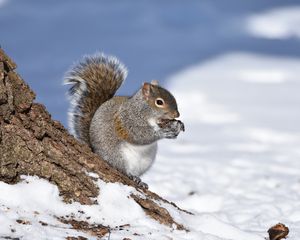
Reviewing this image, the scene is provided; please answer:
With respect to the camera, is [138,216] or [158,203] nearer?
[138,216]

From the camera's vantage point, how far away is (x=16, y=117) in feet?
11.3

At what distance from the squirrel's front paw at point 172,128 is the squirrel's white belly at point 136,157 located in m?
0.19

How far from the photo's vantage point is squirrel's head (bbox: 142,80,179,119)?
4.43 meters

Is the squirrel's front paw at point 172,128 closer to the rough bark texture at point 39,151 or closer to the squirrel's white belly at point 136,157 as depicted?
the squirrel's white belly at point 136,157

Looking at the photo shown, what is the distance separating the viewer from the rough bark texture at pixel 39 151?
337cm

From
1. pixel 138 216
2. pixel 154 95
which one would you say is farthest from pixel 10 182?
pixel 154 95

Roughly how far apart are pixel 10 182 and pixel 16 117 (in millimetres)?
345

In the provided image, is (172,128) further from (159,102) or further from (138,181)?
(138,181)

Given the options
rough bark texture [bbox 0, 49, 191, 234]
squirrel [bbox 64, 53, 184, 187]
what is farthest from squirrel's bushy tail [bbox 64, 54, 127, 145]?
rough bark texture [bbox 0, 49, 191, 234]

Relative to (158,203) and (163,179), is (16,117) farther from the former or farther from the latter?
(163,179)

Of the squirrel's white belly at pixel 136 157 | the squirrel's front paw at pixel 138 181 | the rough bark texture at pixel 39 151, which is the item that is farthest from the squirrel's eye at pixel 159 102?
the rough bark texture at pixel 39 151

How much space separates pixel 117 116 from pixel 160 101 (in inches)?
12.1

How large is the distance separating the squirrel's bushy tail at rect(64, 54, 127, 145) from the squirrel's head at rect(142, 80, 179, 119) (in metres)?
0.21

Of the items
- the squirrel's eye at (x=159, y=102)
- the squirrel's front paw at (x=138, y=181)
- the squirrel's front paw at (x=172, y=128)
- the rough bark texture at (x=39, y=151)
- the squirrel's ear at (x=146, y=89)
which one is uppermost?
the squirrel's ear at (x=146, y=89)
